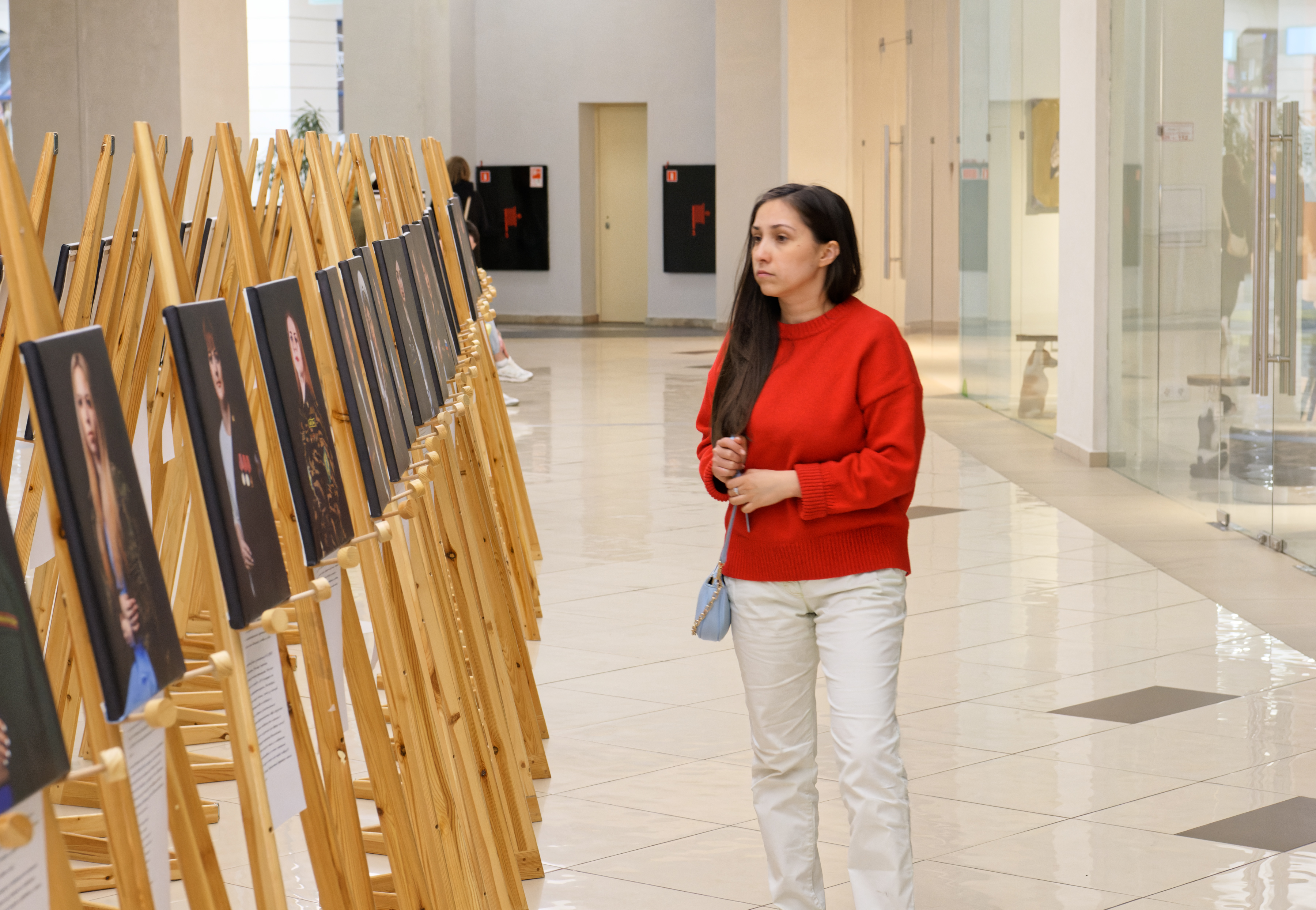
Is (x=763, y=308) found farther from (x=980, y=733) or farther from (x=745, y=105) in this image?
(x=745, y=105)

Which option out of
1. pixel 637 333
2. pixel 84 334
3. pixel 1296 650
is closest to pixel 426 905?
pixel 84 334

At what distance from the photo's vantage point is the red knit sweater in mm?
2777

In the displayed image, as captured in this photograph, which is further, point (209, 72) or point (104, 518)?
point (209, 72)

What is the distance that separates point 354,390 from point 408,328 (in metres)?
0.85

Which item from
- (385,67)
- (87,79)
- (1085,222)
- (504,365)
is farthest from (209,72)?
(385,67)

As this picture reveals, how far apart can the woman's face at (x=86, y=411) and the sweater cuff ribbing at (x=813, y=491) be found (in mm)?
1546

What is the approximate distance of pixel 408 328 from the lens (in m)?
3.22

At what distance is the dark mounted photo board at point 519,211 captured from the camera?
21109mm

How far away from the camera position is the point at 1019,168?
433 inches

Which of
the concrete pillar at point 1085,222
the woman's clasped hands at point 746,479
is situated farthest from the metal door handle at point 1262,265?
the woman's clasped hands at point 746,479

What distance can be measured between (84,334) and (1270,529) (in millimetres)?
6273
